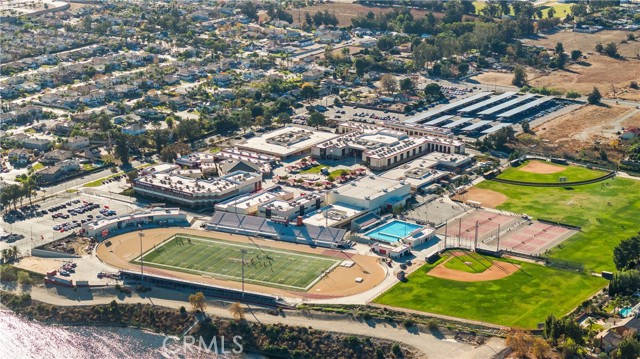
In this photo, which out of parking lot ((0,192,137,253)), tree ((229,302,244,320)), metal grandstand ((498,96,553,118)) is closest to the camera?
tree ((229,302,244,320))

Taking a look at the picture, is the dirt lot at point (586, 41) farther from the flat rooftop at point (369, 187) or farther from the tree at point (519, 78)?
the flat rooftop at point (369, 187)

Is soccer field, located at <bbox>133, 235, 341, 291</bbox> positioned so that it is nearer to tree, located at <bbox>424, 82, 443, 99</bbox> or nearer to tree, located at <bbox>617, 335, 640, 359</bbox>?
tree, located at <bbox>617, 335, 640, 359</bbox>

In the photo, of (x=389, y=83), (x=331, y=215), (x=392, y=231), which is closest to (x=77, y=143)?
(x=331, y=215)

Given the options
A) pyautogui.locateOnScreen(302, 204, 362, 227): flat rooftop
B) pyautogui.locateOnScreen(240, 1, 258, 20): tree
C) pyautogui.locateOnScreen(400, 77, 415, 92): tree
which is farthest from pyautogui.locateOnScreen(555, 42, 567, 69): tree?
pyautogui.locateOnScreen(302, 204, 362, 227): flat rooftop

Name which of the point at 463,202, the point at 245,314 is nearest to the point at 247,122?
the point at 463,202

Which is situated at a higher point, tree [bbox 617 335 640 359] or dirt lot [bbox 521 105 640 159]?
tree [bbox 617 335 640 359]

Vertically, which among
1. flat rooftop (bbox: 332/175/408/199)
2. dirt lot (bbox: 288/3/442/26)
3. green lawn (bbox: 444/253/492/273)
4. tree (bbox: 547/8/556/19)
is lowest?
tree (bbox: 547/8/556/19)

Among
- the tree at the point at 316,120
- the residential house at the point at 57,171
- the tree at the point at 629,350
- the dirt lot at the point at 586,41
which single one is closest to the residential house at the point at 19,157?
the residential house at the point at 57,171

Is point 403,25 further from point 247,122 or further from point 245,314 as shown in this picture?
point 245,314
